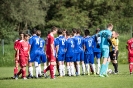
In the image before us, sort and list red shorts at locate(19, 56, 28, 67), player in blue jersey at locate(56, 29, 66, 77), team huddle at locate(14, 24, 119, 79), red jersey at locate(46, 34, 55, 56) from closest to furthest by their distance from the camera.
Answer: red jersey at locate(46, 34, 55, 56)
team huddle at locate(14, 24, 119, 79)
red shorts at locate(19, 56, 28, 67)
player in blue jersey at locate(56, 29, 66, 77)

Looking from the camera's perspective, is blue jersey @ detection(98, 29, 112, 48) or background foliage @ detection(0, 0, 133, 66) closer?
blue jersey @ detection(98, 29, 112, 48)

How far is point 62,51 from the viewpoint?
24.2 m

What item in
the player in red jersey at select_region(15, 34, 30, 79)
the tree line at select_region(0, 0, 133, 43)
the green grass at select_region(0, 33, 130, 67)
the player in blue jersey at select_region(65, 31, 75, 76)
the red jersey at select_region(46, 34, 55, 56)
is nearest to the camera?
the red jersey at select_region(46, 34, 55, 56)

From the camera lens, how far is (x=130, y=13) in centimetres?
6988

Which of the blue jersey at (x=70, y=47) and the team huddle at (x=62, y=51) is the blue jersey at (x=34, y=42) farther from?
the blue jersey at (x=70, y=47)

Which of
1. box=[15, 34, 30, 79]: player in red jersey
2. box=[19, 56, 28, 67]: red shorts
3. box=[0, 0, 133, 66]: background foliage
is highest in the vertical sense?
box=[0, 0, 133, 66]: background foliage

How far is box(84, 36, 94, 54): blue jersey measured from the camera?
24.8 meters

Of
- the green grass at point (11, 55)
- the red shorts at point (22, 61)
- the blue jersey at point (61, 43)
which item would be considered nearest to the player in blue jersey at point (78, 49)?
the blue jersey at point (61, 43)

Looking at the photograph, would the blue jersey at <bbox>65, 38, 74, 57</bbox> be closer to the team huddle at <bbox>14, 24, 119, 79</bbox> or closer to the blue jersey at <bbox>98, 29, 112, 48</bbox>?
the team huddle at <bbox>14, 24, 119, 79</bbox>

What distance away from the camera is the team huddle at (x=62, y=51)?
863 inches

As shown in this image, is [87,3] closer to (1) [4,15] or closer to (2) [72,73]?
(1) [4,15]

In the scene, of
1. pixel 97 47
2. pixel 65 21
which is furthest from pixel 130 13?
pixel 97 47

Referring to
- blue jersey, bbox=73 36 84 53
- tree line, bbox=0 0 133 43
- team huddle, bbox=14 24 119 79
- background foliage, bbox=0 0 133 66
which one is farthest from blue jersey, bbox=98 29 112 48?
tree line, bbox=0 0 133 43

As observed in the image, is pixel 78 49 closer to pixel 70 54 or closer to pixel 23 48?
pixel 70 54
